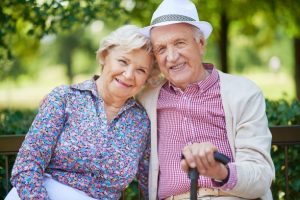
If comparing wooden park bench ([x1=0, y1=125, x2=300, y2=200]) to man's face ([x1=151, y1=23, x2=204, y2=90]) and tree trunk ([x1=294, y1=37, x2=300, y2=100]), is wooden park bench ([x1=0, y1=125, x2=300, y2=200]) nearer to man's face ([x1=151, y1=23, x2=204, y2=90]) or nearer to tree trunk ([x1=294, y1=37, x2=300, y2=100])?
man's face ([x1=151, y1=23, x2=204, y2=90])

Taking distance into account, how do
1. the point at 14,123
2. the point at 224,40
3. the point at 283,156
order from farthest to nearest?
the point at 224,40
the point at 14,123
the point at 283,156

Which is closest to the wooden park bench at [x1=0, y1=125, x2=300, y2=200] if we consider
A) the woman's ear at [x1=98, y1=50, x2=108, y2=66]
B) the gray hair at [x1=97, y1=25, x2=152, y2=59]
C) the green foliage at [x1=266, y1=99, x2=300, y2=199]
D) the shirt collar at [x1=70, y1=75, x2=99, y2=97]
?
the green foliage at [x1=266, y1=99, x2=300, y2=199]

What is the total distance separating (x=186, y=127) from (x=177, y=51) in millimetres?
465

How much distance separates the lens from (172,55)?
332cm

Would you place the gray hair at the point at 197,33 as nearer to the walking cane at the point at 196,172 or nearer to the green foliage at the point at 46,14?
the walking cane at the point at 196,172

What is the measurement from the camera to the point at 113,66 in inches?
130

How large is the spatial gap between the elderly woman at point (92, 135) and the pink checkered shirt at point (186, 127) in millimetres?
161

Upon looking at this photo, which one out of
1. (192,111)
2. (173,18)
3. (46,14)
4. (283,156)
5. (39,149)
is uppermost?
(46,14)

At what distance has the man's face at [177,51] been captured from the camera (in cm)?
333

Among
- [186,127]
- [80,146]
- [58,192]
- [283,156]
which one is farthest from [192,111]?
[283,156]

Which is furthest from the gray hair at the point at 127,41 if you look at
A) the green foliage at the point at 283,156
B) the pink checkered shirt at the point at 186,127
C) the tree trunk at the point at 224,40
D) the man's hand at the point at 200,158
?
the tree trunk at the point at 224,40

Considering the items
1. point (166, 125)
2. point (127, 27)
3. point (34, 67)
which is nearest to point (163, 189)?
point (166, 125)

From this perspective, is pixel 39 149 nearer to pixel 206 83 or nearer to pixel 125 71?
pixel 125 71

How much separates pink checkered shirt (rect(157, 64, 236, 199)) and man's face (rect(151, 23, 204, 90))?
0.33 ft
